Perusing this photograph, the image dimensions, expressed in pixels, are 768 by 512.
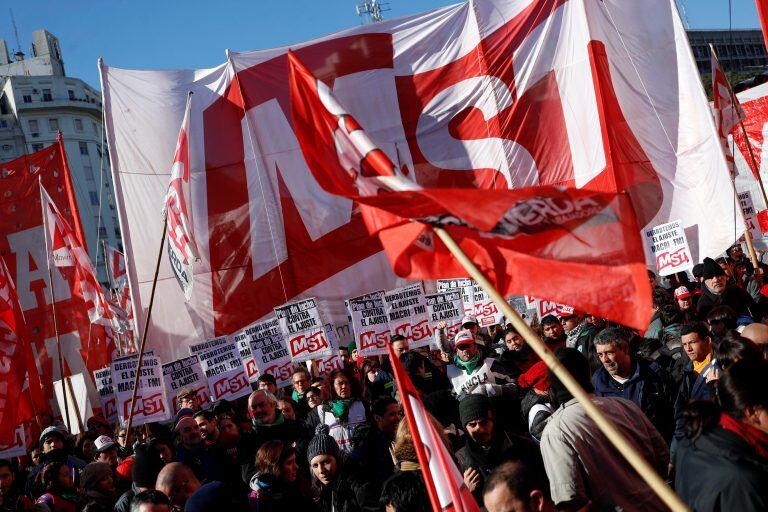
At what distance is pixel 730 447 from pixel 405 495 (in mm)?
1625

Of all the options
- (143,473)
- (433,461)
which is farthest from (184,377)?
(433,461)

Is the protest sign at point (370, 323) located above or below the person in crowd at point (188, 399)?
above

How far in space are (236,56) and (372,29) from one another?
241 centimetres

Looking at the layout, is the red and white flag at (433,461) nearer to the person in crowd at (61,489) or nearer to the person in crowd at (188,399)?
the person in crowd at (61,489)

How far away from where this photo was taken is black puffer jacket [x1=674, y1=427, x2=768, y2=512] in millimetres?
3182

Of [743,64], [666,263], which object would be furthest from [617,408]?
[743,64]

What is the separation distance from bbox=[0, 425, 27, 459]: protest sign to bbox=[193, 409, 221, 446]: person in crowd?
151 inches

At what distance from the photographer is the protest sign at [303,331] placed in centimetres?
1171

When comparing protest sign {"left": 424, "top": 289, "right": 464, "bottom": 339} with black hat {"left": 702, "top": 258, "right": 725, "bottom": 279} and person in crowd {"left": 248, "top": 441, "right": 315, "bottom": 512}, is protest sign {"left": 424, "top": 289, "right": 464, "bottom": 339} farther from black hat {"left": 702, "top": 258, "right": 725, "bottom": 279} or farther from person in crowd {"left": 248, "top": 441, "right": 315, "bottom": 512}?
person in crowd {"left": 248, "top": 441, "right": 315, "bottom": 512}

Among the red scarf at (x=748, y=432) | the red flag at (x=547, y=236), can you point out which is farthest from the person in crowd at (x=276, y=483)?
the red scarf at (x=748, y=432)

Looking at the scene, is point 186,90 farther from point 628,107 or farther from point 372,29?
point 628,107

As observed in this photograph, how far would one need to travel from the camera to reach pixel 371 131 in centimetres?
1528

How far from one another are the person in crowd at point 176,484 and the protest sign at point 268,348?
641 cm

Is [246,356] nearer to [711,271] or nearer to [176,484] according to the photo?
[711,271]
